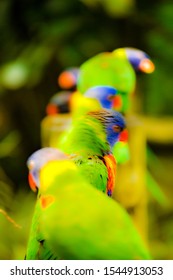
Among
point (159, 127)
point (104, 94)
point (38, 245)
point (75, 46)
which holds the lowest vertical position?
point (38, 245)

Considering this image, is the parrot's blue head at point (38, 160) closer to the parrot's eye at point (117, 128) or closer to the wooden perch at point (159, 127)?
the parrot's eye at point (117, 128)

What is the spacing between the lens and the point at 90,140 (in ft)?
1.25

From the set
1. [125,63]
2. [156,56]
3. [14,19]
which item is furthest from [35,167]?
[14,19]

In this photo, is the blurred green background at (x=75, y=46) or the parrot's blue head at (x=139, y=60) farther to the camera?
the blurred green background at (x=75, y=46)

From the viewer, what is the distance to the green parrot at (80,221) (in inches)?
12.9

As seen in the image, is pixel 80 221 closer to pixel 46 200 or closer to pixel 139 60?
pixel 46 200

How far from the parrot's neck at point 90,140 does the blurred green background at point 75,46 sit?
83 centimetres

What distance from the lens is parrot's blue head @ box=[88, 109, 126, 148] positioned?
377 millimetres

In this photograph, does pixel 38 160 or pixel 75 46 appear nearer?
pixel 38 160

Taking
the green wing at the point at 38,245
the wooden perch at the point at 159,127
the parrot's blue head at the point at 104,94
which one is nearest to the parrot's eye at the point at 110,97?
the parrot's blue head at the point at 104,94

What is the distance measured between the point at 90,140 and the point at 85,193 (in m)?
0.06

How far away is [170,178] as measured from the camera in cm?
147

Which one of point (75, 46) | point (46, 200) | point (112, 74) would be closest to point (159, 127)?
point (75, 46)

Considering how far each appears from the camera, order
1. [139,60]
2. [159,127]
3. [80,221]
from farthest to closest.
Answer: [159,127] → [139,60] → [80,221]
